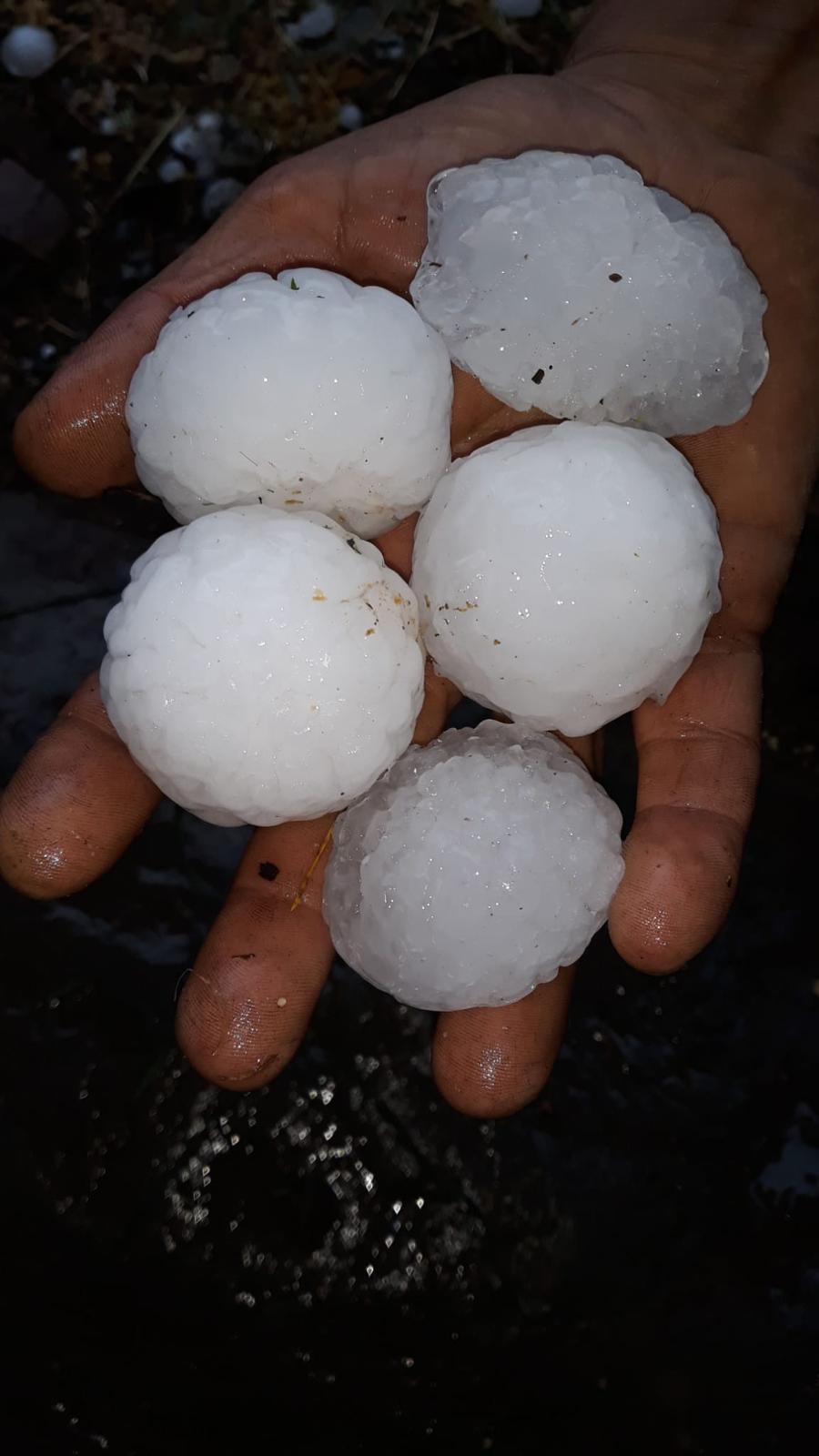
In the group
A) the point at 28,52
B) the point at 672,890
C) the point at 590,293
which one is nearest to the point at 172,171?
the point at 28,52

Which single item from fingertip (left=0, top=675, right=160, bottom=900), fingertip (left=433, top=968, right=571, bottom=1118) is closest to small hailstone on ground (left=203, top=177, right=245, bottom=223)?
fingertip (left=0, top=675, right=160, bottom=900)

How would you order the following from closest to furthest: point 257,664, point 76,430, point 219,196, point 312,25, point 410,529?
point 257,664 → point 76,430 → point 410,529 → point 219,196 → point 312,25

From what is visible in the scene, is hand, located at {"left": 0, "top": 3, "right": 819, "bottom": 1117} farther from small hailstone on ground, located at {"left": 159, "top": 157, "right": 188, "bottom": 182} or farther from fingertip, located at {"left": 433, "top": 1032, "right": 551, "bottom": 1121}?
small hailstone on ground, located at {"left": 159, "top": 157, "right": 188, "bottom": 182}

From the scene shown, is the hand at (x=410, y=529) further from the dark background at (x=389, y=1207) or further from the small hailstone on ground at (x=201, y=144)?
the small hailstone on ground at (x=201, y=144)

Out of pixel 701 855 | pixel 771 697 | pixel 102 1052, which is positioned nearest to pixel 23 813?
pixel 102 1052

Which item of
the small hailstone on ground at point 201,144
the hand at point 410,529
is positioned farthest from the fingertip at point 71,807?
the small hailstone on ground at point 201,144

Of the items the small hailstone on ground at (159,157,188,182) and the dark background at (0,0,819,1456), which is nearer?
the dark background at (0,0,819,1456)

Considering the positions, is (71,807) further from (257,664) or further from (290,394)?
(290,394)
